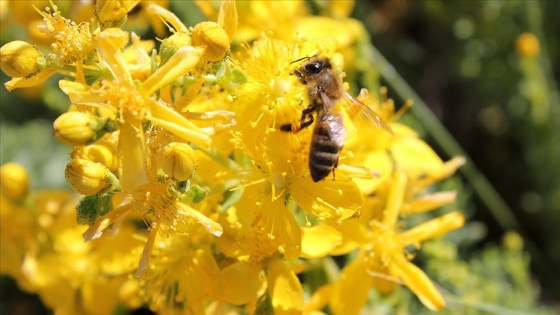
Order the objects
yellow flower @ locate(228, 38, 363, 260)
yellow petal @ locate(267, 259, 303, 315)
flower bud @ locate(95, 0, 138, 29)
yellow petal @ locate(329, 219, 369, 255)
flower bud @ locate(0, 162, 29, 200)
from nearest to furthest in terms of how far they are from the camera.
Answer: flower bud @ locate(95, 0, 138, 29) → yellow flower @ locate(228, 38, 363, 260) → yellow petal @ locate(267, 259, 303, 315) → yellow petal @ locate(329, 219, 369, 255) → flower bud @ locate(0, 162, 29, 200)

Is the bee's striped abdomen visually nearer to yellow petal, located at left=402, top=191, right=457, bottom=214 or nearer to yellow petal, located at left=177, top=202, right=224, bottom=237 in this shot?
yellow petal, located at left=177, top=202, right=224, bottom=237

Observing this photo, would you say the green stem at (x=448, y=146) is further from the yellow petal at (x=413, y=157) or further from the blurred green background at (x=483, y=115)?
the yellow petal at (x=413, y=157)

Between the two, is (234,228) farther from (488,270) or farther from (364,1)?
(364,1)

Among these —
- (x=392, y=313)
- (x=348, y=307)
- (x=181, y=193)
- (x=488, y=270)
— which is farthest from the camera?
(x=488, y=270)

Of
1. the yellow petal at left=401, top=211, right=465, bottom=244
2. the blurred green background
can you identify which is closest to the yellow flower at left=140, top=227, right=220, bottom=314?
the yellow petal at left=401, top=211, right=465, bottom=244

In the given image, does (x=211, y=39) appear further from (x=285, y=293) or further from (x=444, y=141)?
(x=444, y=141)

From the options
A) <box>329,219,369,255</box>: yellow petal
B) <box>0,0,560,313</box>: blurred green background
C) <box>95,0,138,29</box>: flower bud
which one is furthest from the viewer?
<box>0,0,560,313</box>: blurred green background

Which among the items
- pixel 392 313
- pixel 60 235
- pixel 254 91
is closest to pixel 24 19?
pixel 60 235
